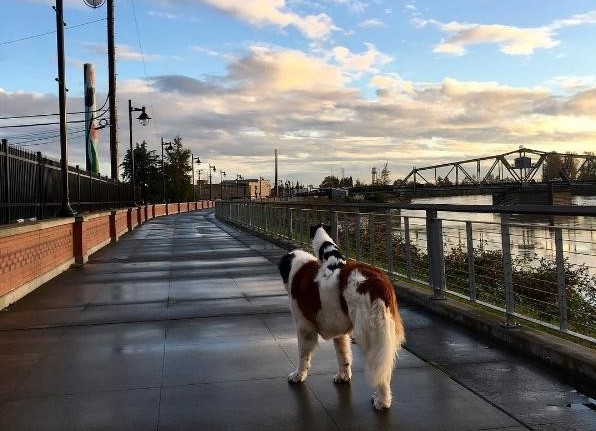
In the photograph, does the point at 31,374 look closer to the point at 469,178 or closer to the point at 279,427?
the point at 279,427

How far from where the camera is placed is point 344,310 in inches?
167

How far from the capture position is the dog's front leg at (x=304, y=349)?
15.3 feet

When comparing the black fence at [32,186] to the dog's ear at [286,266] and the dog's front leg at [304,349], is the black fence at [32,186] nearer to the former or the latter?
the dog's ear at [286,266]

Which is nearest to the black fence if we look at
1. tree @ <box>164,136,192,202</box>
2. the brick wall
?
the brick wall

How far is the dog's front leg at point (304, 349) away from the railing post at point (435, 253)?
3155 millimetres

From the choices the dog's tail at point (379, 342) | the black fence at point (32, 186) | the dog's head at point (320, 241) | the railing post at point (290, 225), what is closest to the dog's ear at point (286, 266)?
the dog's head at point (320, 241)

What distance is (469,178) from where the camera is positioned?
367ft

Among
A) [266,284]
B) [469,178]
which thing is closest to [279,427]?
[266,284]

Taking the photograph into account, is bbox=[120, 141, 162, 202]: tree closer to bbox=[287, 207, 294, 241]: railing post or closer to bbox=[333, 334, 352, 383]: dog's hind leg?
bbox=[287, 207, 294, 241]: railing post

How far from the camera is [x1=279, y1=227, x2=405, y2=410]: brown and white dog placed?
13.0 feet

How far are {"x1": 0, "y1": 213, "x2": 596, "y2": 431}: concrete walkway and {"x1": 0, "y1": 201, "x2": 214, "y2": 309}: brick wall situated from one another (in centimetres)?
52

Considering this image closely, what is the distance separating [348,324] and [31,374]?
2.91m

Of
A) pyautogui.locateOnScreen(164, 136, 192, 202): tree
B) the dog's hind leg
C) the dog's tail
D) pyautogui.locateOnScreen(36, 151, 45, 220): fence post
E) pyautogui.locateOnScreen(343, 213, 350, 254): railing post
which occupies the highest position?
pyautogui.locateOnScreen(164, 136, 192, 202): tree

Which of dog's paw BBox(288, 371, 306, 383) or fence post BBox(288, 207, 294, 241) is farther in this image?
fence post BBox(288, 207, 294, 241)
